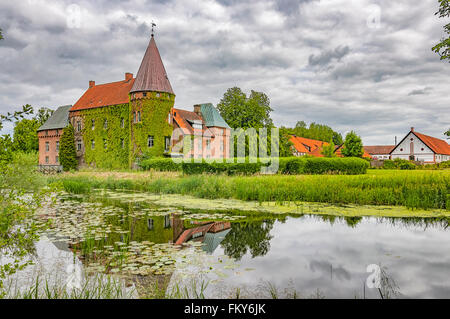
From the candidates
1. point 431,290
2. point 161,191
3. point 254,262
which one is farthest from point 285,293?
point 161,191

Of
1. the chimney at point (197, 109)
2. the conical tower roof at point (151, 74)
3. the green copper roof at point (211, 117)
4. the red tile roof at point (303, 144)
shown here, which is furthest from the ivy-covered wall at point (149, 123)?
the red tile roof at point (303, 144)

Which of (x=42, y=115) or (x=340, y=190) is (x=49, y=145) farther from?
(x=340, y=190)

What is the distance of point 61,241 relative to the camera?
6238 mm

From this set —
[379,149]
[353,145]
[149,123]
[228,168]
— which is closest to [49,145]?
[149,123]

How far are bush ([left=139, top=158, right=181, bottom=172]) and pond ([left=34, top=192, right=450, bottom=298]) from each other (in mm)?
19024

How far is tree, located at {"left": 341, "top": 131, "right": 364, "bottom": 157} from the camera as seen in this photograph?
156 ft

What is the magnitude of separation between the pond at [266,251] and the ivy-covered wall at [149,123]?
2548 cm

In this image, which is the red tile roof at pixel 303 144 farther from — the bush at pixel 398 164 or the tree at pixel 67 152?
the tree at pixel 67 152

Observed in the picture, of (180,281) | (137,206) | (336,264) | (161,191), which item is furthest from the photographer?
(161,191)

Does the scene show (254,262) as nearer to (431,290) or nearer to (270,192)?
(431,290)

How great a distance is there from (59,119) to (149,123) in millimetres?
16608

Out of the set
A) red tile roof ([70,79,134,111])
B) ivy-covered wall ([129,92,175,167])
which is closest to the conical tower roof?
ivy-covered wall ([129,92,175,167])

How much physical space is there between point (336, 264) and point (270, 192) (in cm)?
705

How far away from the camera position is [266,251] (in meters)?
5.82
